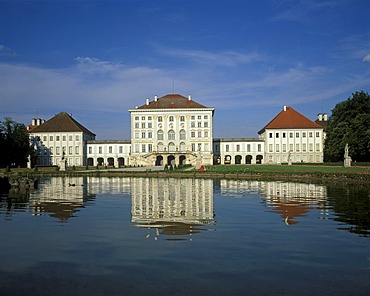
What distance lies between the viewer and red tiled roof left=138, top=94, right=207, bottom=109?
80.3 m

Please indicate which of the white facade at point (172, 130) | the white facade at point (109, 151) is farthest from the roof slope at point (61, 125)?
the white facade at point (172, 130)

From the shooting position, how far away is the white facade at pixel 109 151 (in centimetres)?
8225

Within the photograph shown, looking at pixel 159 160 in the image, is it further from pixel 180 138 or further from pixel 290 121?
pixel 290 121

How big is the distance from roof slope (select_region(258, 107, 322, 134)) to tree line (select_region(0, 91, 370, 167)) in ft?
37.5

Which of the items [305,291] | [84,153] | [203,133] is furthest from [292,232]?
[84,153]

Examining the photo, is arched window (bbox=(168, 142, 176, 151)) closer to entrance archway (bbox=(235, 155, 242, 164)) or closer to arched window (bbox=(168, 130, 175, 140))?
arched window (bbox=(168, 130, 175, 140))

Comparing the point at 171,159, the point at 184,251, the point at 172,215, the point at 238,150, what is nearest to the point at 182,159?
the point at 171,159

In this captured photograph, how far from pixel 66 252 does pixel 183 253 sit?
2499 mm

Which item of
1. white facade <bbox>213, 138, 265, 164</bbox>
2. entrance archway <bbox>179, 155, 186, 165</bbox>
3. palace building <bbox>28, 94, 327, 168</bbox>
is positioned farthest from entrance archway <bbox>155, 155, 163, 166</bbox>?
white facade <bbox>213, 138, 265, 164</bbox>

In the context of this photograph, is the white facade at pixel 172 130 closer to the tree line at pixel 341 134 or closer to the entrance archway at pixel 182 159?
the entrance archway at pixel 182 159

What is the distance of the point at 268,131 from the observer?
8050 centimetres

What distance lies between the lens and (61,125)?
82250 mm

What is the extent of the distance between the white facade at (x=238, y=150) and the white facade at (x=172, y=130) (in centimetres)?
440

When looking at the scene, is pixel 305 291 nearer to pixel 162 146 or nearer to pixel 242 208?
pixel 242 208
